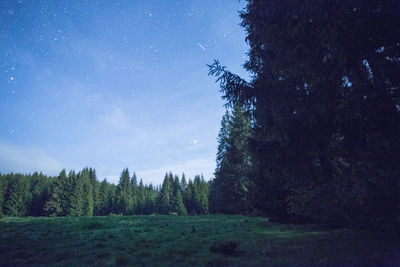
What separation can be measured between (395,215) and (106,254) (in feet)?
31.9

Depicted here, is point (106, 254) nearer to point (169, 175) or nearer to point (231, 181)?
point (231, 181)

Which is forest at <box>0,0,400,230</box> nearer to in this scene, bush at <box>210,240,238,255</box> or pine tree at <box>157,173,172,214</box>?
bush at <box>210,240,238,255</box>

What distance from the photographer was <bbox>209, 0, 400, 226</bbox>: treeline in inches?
195

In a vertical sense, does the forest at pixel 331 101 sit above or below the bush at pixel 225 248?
above

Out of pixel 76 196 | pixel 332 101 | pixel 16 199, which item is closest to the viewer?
pixel 332 101

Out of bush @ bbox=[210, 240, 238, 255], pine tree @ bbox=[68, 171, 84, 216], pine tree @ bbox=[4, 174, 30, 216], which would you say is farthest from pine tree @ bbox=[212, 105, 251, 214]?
pine tree @ bbox=[4, 174, 30, 216]

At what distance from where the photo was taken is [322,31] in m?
5.03

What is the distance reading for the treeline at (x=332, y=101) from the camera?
16.3 feet

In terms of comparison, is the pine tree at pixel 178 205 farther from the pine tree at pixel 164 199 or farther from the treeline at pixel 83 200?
the pine tree at pixel 164 199

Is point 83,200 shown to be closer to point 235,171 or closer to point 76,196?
point 76,196

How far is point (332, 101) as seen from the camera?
5773mm

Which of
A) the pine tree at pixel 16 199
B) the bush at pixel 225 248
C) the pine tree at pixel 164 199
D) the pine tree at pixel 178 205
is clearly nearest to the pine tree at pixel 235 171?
the bush at pixel 225 248

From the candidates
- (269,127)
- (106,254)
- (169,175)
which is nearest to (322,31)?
(269,127)

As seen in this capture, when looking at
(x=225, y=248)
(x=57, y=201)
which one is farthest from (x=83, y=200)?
(x=225, y=248)
